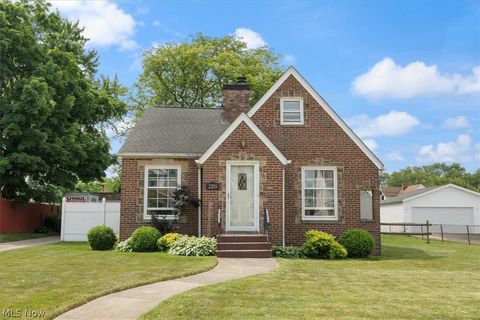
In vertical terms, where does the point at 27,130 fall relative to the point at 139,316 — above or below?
above

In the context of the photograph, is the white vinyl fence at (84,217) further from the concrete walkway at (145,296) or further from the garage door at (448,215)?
the garage door at (448,215)

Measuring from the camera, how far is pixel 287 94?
58.8 feet

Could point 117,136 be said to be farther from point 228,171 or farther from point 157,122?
point 228,171

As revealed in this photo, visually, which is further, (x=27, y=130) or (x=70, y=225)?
(x=27, y=130)

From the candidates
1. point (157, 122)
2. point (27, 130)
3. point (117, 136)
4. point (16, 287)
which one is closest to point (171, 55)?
point (117, 136)

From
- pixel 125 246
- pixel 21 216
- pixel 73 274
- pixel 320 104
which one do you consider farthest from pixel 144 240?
pixel 21 216

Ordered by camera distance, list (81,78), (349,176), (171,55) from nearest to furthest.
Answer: (349,176) → (81,78) → (171,55)

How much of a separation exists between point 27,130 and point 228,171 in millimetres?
12945

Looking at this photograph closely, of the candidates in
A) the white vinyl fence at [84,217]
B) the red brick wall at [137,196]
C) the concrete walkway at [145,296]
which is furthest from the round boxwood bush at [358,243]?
the white vinyl fence at [84,217]

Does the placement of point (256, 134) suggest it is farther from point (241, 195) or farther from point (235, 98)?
point (235, 98)

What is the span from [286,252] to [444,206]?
26819mm

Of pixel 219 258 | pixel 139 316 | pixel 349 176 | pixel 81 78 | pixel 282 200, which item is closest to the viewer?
pixel 139 316

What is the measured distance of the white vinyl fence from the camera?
2175 centimetres

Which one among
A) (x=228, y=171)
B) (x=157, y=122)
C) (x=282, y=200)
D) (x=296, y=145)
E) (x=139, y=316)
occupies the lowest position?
(x=139, y=316)
